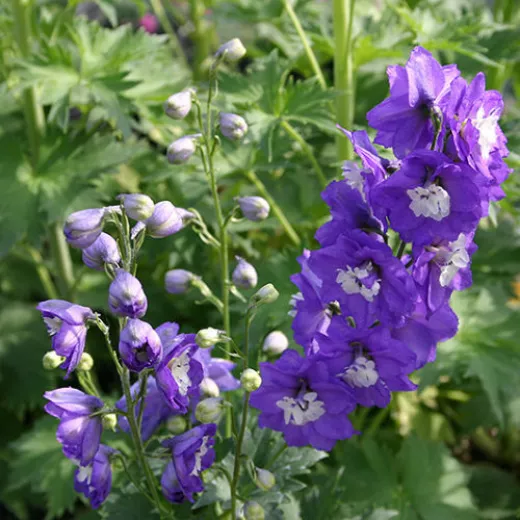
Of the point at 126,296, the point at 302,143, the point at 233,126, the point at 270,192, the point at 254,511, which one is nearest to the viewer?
the point at 126,296

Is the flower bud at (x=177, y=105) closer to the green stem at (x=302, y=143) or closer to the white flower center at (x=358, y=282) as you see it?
the white flower center at (x=358, y=282)

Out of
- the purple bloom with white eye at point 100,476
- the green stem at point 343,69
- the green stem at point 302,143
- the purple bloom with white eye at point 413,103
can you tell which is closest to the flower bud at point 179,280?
the purple bloom with white eye at point 100,476

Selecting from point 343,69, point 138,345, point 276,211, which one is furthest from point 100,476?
point 343,69

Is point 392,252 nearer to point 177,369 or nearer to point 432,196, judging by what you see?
point 432,196

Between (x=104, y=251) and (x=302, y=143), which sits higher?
(x=104, y=251)

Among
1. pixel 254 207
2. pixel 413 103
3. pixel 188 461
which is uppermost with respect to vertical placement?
pixel 413 103

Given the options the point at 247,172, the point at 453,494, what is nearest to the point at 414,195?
the point at 247,172

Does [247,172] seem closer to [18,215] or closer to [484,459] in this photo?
[18,215]
